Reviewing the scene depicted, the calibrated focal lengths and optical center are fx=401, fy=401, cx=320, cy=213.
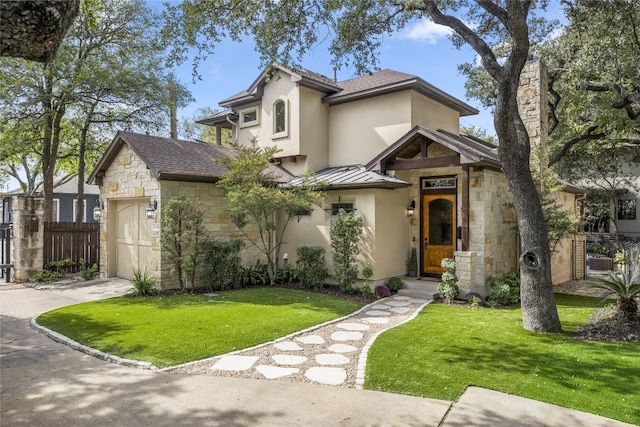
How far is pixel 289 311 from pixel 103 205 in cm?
834

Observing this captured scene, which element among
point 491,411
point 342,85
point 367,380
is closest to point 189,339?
point 367,380

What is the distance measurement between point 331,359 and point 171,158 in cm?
Answer: 838

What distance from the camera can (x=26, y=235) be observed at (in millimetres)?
12477

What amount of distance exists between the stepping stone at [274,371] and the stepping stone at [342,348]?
1.01m

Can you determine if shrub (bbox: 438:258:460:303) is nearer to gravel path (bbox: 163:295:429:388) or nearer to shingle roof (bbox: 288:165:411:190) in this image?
shingle roof (bbox: 288:165:411:190)

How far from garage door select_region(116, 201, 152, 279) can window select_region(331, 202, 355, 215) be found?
544cm

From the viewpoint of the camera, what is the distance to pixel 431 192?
39.8 ft

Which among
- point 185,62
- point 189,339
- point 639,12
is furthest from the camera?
point 639,12

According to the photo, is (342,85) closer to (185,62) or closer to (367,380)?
(185,62)

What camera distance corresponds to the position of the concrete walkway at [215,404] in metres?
3.96

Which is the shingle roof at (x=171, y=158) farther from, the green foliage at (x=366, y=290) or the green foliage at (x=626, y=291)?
the green foliage at (x=626, y=291)

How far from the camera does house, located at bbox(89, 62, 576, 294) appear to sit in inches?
420

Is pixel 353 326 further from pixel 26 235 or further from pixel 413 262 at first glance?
pixel 26 235

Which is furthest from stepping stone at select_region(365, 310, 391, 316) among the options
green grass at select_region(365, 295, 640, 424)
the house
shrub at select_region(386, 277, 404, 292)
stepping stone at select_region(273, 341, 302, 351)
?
stepping stone at select_region(273, 341, 302, 351)
